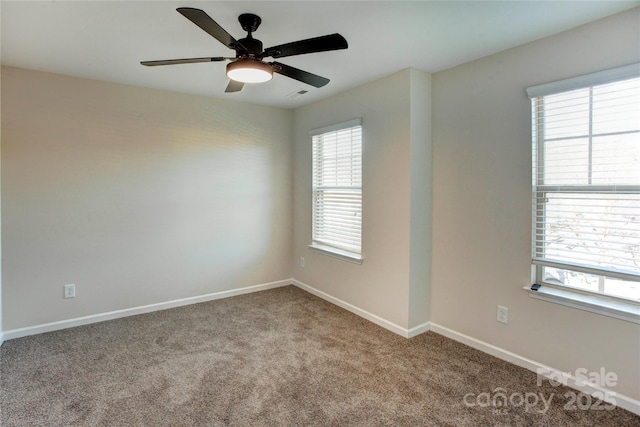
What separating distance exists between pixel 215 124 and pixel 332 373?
3.05 metres

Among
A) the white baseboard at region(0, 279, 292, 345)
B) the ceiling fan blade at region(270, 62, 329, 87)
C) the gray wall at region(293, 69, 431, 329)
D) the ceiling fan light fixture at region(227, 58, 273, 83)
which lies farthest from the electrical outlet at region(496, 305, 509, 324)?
the white baseboard at region(0, 279, 292, 345)

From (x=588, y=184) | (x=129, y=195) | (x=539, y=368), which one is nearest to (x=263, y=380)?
(x=539, y=368)

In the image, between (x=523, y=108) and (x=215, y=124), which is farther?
(x=215, y=124)

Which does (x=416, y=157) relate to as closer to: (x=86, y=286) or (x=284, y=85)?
(x=284, y=85)

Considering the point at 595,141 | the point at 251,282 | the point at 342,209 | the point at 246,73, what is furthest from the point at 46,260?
the point at 595,141

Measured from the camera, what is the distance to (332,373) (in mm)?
2463

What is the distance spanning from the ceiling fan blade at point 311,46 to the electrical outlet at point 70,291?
2984 millimetres

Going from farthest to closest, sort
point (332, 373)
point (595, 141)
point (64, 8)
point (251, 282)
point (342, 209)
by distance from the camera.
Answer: point (251, 282), point (342, 209), point (332, 373), point (595, 141), point (64, 8)

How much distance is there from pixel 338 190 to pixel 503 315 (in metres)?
2.08

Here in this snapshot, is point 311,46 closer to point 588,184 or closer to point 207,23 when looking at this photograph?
point 207,23

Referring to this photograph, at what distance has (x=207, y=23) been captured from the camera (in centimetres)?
161

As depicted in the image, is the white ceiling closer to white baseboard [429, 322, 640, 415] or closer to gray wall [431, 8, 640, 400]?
gray wall [431, 8, 640, 400]

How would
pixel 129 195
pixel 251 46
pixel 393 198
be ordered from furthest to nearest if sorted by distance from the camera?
pixel 129 195, pixel 393 198, pixel 251 46

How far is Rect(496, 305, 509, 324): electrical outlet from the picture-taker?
103 inches
